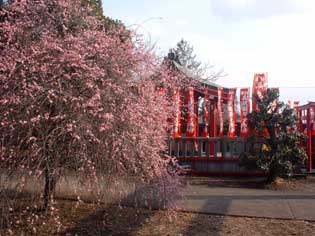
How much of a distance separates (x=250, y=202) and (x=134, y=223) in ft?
9.06

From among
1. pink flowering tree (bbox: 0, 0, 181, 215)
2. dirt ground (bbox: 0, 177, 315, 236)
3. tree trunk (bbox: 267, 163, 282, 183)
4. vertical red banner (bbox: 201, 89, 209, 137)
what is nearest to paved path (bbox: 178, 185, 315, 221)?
dirt ground (bbox: 0, 177, 315, 236)

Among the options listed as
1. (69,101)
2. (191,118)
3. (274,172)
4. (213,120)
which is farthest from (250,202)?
(213,120)

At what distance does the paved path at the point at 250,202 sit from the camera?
25.0ft

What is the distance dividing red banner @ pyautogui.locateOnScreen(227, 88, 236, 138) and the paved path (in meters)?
3.91

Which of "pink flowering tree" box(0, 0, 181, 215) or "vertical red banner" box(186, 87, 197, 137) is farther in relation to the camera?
"vertical red banner" box(186, 87, 197, 137)

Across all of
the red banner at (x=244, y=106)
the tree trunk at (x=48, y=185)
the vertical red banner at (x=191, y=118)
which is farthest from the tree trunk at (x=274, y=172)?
the tree trunk at (x=48, y=185)

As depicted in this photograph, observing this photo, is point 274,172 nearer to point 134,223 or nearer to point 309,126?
point 309,126

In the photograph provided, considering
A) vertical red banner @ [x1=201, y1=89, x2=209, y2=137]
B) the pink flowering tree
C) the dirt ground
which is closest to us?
the pink flowering tree

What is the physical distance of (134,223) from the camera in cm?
690

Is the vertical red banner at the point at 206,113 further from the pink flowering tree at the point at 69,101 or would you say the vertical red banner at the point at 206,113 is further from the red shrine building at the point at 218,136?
the pink flowering tree at the point at 69,101

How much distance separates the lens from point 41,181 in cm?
569

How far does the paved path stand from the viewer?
761 cm

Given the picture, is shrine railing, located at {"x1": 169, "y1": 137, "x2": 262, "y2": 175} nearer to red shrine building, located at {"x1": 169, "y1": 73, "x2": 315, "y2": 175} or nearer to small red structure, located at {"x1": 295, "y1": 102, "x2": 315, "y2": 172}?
red shrine building, located at {"x1": 169, "y1": 73, "x2": 315, "y2": 175}

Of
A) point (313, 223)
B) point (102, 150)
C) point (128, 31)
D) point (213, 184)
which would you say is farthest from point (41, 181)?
point (213, 184)
